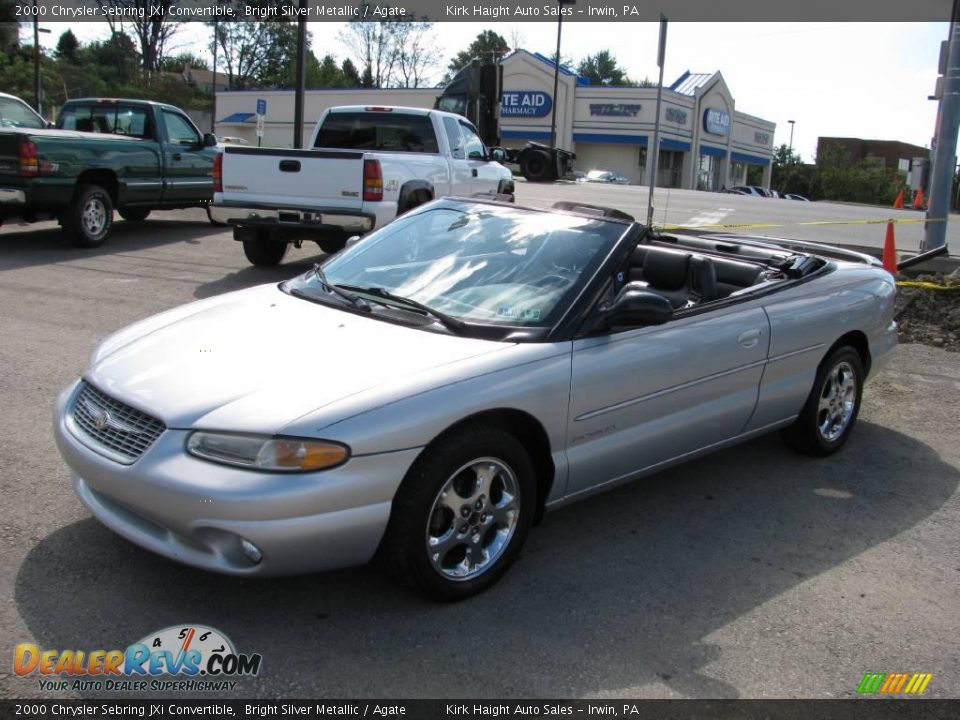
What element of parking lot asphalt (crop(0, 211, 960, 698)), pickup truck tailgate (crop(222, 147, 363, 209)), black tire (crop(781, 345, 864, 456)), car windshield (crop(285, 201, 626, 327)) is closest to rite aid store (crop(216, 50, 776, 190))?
pickup truck tailgate (crop(222, 147, 363, 209))

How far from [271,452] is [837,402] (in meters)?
3.69

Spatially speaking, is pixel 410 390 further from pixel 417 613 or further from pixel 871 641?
pixel 871 641

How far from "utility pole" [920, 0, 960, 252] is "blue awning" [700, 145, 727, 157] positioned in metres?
52.4

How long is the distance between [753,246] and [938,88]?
260 inches

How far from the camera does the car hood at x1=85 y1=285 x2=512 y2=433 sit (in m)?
3.07

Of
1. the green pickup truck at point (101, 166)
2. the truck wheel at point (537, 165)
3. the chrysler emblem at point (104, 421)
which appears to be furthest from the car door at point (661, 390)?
the truck wheel at point (537, 165)

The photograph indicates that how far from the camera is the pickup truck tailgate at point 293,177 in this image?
9.61 meters

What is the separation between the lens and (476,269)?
163 inches

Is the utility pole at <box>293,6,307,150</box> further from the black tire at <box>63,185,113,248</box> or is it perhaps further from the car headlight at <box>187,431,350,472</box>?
the car headlight at <box>187,431,350,472</box>

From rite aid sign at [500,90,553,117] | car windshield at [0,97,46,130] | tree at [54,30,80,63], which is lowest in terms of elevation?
car windshield at [0,97,46,130]

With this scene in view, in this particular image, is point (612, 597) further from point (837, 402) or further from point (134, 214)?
point (134, 214)

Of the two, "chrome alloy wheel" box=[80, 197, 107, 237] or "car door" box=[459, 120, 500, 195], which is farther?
"car door" box=[459, 120, 500, 195]

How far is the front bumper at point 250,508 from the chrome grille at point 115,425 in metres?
0.06

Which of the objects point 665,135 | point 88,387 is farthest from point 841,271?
point 665,135
